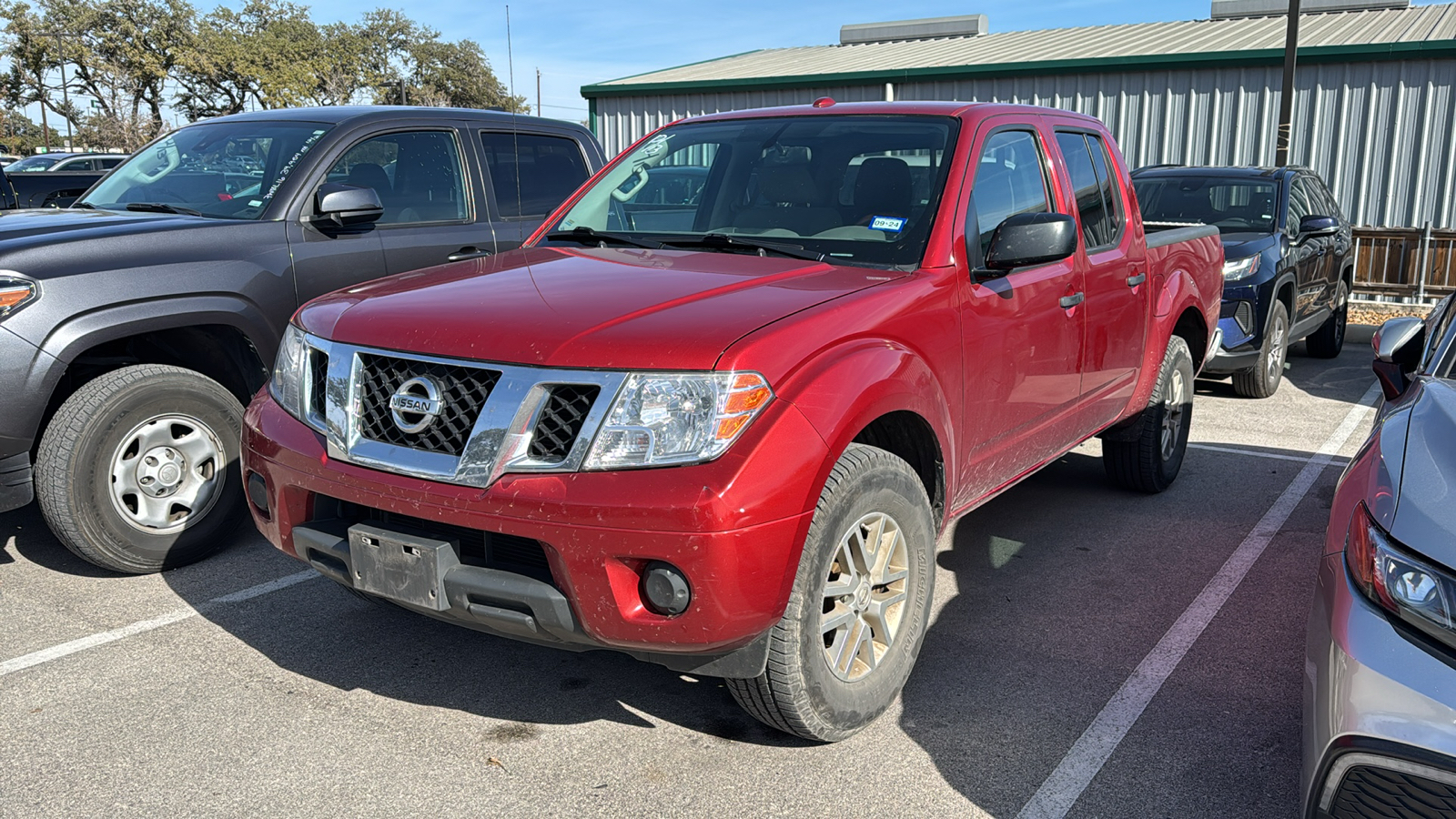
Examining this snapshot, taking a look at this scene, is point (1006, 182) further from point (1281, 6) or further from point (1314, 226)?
point (1281, 6)

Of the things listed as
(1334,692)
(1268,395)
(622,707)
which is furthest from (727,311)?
(1268,395)

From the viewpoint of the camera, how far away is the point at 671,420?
8.61 feet

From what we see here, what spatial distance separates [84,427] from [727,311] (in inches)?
109

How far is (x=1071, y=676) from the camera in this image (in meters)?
3.62

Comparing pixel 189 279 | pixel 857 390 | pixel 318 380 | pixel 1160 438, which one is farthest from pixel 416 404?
pixel 1160 438

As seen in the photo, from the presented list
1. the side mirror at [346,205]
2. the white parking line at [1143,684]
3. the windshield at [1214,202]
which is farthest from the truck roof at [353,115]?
the windshield at [1214,202]

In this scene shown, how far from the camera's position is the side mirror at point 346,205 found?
16.0 feet

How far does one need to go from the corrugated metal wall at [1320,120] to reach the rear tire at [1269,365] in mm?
9827

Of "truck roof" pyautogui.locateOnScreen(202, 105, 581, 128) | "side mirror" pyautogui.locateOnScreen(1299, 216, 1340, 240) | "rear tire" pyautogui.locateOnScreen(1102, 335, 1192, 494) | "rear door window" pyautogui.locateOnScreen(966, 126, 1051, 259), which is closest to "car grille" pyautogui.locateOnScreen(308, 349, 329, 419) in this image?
"rear door window" pyautogui.locateOnScreen(966, 126, 1051, 259)

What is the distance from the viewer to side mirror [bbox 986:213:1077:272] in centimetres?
357

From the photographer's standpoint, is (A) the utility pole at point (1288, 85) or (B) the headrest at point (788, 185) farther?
(A) the utility pole at point (1288, 85)

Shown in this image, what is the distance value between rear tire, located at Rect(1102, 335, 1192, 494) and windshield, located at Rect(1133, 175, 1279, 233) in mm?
3498

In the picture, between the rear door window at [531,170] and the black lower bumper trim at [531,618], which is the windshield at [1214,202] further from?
the black lower bumper trim at [531,618]

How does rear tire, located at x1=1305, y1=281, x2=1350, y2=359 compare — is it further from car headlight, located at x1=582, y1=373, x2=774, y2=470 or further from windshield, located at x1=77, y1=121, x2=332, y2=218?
car headlight, located at x1=582, y1=373, x2=774, y2=470
